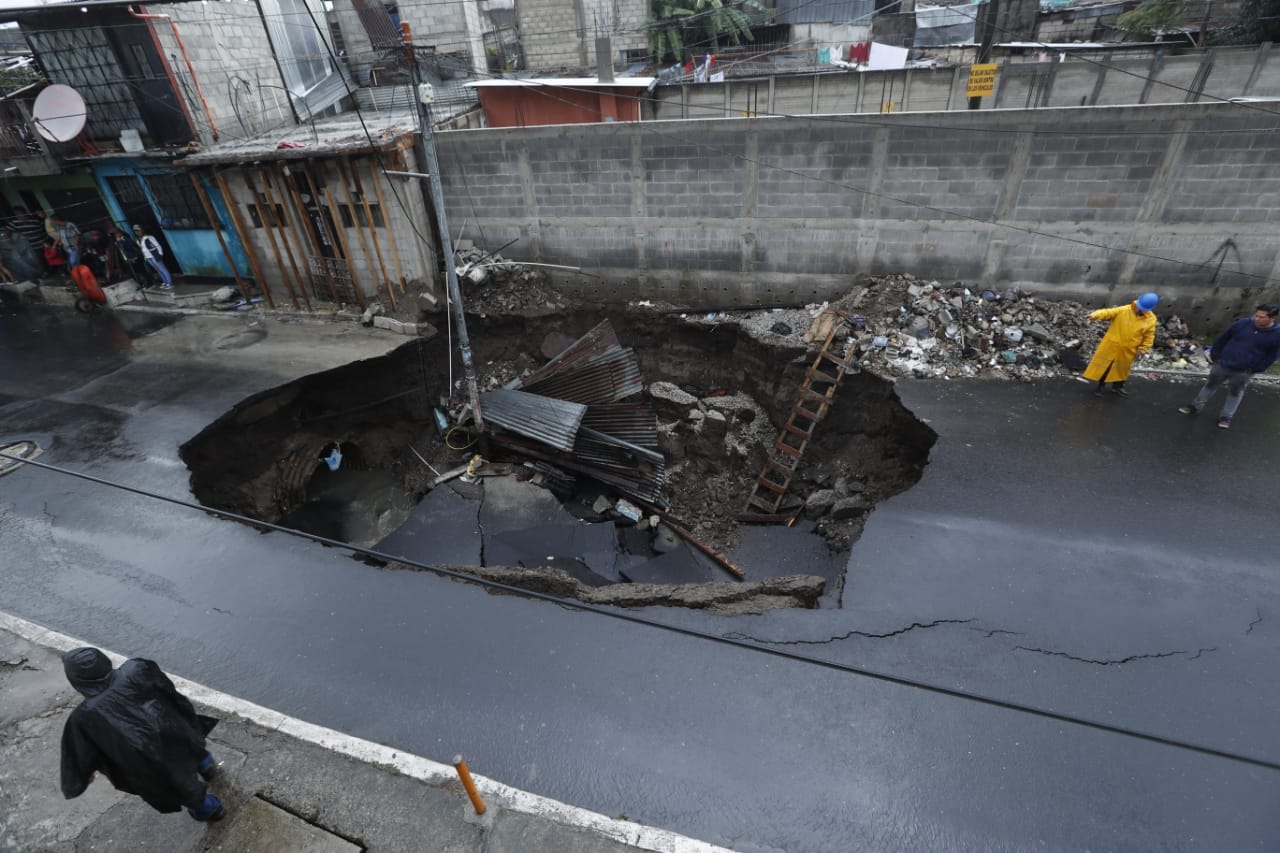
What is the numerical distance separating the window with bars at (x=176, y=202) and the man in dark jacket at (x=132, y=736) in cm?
1267

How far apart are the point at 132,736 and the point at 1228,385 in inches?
420

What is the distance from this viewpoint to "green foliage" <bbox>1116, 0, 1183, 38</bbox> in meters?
19.0

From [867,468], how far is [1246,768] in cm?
461

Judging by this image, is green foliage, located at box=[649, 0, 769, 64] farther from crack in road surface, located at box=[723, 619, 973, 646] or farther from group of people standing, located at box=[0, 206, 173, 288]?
crack in road surface, located at box=[723, 619, 973, 646]

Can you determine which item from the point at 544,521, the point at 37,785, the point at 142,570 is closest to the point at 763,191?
the point at 544,521

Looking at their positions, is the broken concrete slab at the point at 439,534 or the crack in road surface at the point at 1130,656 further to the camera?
the broken concrete slab at the point at 439,534

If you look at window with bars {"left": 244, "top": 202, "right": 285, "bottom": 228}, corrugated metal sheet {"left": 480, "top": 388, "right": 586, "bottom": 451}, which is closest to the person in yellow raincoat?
corrugated metal sheet {"left": 480, "top": 388, "right": 586, "bottom": 451}

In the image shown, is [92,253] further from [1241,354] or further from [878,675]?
[1241,354]

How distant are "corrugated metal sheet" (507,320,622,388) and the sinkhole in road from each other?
3.15 ft

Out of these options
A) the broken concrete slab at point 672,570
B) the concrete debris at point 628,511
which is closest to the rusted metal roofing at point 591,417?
the concrete debris at point 628,511

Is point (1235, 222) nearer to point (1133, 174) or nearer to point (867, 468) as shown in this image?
point (1133, 174)

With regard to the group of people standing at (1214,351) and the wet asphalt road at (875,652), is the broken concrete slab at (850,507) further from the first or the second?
the group of people standing at (1214,351)

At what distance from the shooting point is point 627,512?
8547mm

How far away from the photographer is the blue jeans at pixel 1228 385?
6.57 m
